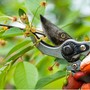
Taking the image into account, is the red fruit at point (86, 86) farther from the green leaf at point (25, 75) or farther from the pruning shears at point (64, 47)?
the green leaf at point (25, 75)

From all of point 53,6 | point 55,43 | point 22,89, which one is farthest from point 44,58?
point 53,6

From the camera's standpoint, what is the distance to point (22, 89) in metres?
1.62

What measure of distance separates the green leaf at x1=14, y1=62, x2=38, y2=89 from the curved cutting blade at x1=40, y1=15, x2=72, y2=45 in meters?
0.22

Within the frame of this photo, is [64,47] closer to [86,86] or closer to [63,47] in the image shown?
[63,47]

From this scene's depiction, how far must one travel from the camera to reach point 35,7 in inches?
60.9

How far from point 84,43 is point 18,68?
0.34 metres

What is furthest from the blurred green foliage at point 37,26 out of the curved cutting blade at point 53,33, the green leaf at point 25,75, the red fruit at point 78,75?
the red fruit at point 78,75

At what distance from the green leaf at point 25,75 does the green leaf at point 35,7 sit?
0.20 metres

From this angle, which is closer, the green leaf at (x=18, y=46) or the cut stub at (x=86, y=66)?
the cut stub at (x=86, y=66)

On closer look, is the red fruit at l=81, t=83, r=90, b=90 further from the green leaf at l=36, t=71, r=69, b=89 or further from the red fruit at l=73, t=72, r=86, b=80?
the green leaf at l=36, t=71, r=69, b=89

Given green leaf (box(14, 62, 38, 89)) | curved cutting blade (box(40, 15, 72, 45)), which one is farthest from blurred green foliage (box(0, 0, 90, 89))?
curved cutting blade (box(40, 15, 72, 45))

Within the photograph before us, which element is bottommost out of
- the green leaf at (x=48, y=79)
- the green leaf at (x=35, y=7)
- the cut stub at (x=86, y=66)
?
the green leaf at (x=48, y=79)

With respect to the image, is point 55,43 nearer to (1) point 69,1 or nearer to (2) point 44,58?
(2) point 44,58

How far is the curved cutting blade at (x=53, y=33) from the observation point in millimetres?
1384
